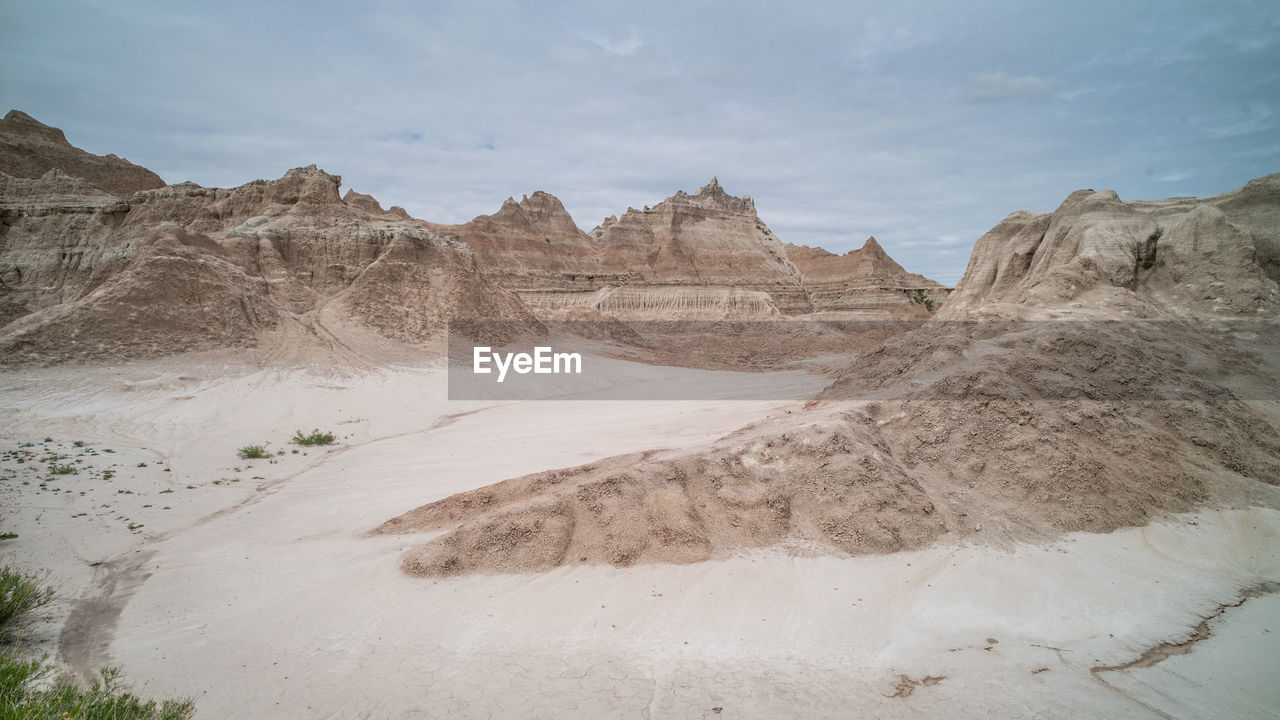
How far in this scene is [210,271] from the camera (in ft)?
63.2

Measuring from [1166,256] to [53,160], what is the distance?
49212mm

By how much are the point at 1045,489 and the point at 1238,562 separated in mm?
1626

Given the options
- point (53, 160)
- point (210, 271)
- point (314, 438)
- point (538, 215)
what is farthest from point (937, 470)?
point (538, 215)

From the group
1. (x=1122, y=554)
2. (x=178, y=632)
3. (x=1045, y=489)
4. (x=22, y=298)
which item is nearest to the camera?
(x=178, y=632)

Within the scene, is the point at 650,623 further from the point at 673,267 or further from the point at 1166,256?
the point at 673,267

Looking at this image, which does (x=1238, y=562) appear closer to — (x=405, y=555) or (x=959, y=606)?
(x=959, y=606)

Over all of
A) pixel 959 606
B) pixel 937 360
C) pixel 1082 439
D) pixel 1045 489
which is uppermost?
pixel 937 360

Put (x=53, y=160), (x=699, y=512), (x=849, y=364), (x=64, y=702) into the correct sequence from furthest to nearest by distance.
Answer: (x=53, y=160) < (x=849, y=364) < (x=699, y=512) < (x=64, y=702)

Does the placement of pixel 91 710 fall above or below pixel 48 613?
above

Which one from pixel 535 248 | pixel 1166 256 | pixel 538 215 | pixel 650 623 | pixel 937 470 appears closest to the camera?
pixel 650 623

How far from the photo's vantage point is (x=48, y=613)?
445 centimetres

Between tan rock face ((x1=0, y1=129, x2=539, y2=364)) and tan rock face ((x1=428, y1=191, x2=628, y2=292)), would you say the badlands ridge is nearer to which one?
tan rock face ((x1=0, y1=129, x2=539, y2=364))

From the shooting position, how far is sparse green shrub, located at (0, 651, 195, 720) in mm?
2600

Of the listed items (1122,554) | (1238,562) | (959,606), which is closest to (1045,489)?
(1122,554)
